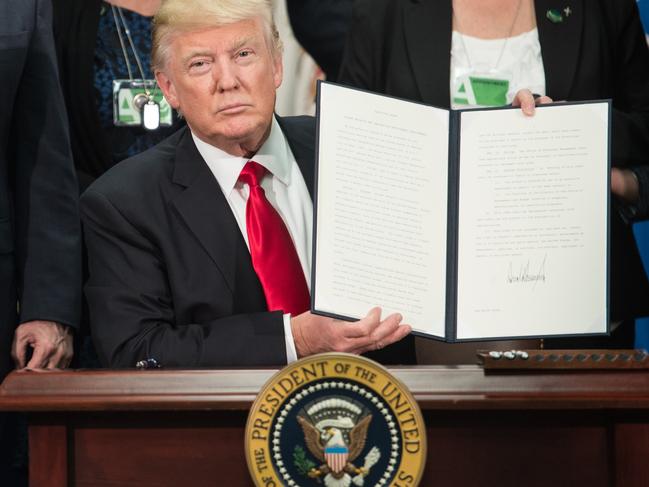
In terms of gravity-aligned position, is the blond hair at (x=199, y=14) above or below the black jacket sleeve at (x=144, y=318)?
above

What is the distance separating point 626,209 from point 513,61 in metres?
0.40

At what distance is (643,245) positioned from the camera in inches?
120

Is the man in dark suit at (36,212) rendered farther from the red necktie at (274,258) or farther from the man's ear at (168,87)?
the red necktie at (274,258)

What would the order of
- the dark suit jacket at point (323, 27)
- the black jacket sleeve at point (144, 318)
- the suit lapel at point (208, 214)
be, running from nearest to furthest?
1. the black jacket sleeve at point (144, 318)
2. the suit lapel at point (208, 214)
3. the dark suit jacket at point (323, 27)

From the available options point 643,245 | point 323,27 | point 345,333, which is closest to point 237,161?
point 345,333

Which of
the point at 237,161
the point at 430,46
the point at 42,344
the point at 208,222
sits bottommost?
the point at 42,344

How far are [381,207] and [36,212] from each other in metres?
0.81

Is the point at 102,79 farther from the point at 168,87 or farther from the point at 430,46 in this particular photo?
the point at 430,46

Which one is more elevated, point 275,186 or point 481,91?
point 481,91

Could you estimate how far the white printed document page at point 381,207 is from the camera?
1.81 m

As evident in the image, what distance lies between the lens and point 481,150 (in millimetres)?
1895

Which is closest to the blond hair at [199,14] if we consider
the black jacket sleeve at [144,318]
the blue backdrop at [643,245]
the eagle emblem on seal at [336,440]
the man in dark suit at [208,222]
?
the man in dark suit at [208,222]

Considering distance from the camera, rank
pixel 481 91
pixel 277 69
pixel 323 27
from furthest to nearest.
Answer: pixel 323 27 < pixel 481 91 < pixel 277 69

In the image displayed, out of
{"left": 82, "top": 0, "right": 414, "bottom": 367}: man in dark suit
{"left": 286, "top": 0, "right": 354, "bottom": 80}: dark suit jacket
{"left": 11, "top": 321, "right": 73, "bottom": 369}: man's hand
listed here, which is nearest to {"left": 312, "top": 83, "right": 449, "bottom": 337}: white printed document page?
{"left": 82, "top": 0, "right": 414, "bottom": 367}: man in dark suit
